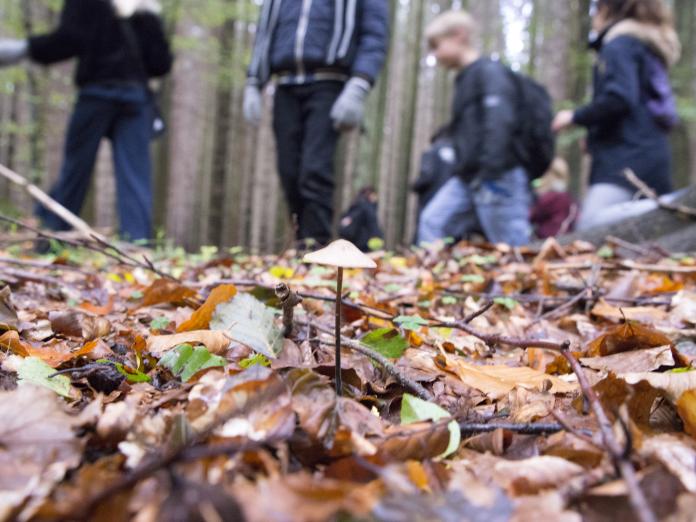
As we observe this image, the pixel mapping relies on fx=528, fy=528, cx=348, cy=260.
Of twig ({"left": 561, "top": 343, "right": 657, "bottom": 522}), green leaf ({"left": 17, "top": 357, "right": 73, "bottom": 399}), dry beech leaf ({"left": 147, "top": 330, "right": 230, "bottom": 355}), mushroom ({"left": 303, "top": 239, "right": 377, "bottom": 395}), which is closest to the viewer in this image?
twig ({"left": 561, "top": 343, "right": 657, "bottom": 522})

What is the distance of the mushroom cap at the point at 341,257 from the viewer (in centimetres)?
75

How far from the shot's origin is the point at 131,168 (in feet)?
13.5

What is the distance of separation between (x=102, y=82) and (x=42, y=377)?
12.0 ft

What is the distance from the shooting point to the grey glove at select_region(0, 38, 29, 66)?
12.8 feet

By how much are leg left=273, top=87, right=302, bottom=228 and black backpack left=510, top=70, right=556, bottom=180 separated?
5.12 ft

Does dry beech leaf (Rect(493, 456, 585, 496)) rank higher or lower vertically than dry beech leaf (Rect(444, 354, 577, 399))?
higher

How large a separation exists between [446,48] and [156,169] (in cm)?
673

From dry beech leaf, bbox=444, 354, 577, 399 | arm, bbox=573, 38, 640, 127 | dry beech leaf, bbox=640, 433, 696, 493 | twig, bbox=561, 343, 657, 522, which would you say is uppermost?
arm, bbox=573, 38, 640, 127

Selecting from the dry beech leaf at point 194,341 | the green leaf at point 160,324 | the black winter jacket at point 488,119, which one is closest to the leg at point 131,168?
the black winter jacket at point 488,119

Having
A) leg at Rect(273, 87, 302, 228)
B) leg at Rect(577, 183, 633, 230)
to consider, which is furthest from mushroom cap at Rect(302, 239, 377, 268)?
leg at Rect(577, 183, 633, 230)

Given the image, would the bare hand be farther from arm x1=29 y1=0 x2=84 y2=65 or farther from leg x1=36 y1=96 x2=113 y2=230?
arm x1=29 y1=0 x2=84 y2=65

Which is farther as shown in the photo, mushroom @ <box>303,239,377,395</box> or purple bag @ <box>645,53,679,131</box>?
purple bag @ <box>645,53,679,131</box>

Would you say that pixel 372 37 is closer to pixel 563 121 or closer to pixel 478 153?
pixel 478 153

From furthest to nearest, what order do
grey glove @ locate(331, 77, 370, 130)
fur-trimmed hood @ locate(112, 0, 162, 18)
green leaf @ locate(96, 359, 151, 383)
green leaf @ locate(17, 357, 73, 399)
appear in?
fur-trimmed hood @ locate(112, 0, 162, 18)
grey glove @ locate(331, 77, 370, 130)
green leaf @ locate(96, 359, 151, 383)
green leaf @ locate(17, 357, 73, 399)
